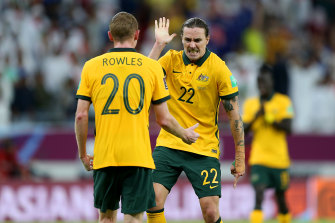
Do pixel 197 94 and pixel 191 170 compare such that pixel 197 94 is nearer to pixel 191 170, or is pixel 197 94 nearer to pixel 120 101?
pixel 191 170

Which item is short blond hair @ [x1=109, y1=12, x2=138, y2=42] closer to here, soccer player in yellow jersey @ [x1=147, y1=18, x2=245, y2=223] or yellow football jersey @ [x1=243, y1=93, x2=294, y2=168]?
soccer player in yellow jersey @ [x1=147, y1=18, x2=245, y2=223]

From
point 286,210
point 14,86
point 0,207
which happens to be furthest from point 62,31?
point 286,210

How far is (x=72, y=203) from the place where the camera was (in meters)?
14.9

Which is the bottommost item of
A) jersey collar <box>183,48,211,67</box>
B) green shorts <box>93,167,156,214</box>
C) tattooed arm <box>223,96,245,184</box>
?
green shorts <box>93,167,156,214</box>

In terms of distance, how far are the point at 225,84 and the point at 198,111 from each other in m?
0.46

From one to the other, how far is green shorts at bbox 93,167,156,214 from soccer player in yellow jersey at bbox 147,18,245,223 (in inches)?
39.3

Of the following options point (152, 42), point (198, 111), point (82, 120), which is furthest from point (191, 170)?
point (152, 42)

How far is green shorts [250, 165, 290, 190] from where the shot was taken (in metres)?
12.2

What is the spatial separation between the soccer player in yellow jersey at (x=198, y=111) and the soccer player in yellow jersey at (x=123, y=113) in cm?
105

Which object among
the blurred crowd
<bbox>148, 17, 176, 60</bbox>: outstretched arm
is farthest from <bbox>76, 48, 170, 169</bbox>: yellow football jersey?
the blurred crowd

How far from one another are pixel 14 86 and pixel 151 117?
3056 millimetres

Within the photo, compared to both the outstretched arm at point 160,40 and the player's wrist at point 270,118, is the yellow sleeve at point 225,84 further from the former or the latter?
the player's wrist at point 270,118

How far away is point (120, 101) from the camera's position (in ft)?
23.0

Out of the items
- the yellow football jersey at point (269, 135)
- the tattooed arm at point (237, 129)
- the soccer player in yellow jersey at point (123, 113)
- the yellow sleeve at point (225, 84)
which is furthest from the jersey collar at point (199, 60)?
the yellow football jersey at point (269, 135)
